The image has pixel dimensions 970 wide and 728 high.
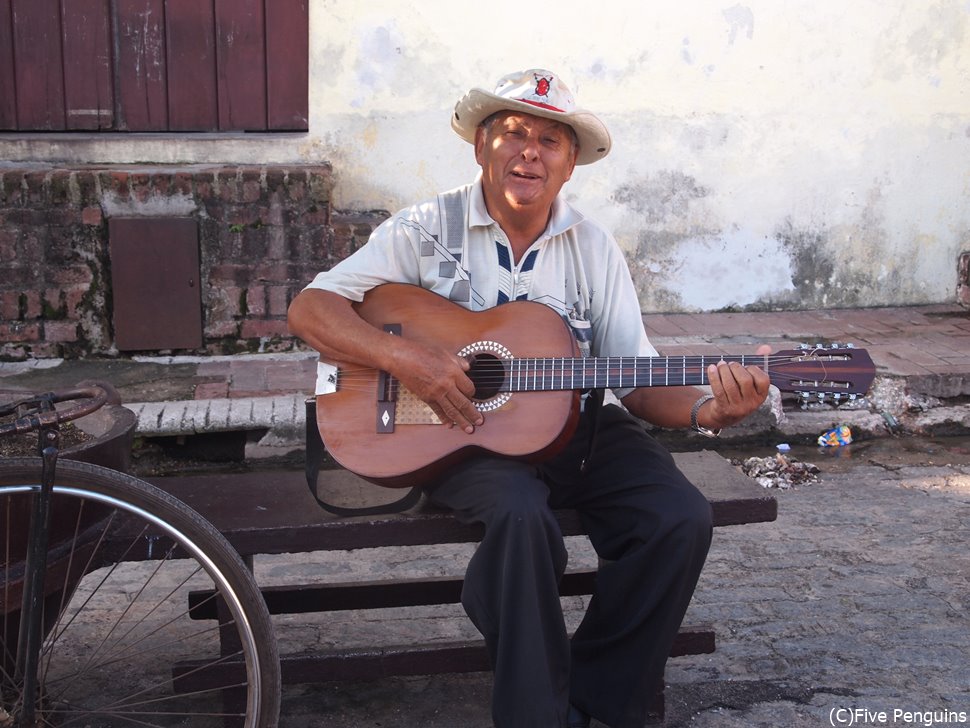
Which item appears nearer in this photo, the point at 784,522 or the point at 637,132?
the point at 784,522

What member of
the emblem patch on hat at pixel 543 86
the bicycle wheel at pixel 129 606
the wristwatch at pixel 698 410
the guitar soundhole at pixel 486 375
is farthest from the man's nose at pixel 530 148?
the bicycle wheel at pixel 129 606

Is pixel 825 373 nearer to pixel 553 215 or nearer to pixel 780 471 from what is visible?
pixel 553 215

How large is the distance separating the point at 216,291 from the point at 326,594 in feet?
9.86

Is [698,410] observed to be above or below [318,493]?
above

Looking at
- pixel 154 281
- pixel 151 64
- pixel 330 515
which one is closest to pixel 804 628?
pixel 330 515

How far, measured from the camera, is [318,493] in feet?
9.90

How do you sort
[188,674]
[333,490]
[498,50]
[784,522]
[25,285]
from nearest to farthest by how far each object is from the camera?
[188,674] → [333,490] → [784,522] → [25,285] → [498,50]

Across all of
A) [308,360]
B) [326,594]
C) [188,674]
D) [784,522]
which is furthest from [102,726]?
[308,360]

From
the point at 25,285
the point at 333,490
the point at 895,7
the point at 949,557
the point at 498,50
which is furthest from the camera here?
the point at 895,7

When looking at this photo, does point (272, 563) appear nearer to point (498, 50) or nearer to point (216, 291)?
point (216, 291)

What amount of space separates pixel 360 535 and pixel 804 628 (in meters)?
1.56

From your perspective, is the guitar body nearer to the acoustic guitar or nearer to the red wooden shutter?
the acoustic guitar

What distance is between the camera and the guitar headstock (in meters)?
2.73

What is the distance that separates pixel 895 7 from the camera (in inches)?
261
